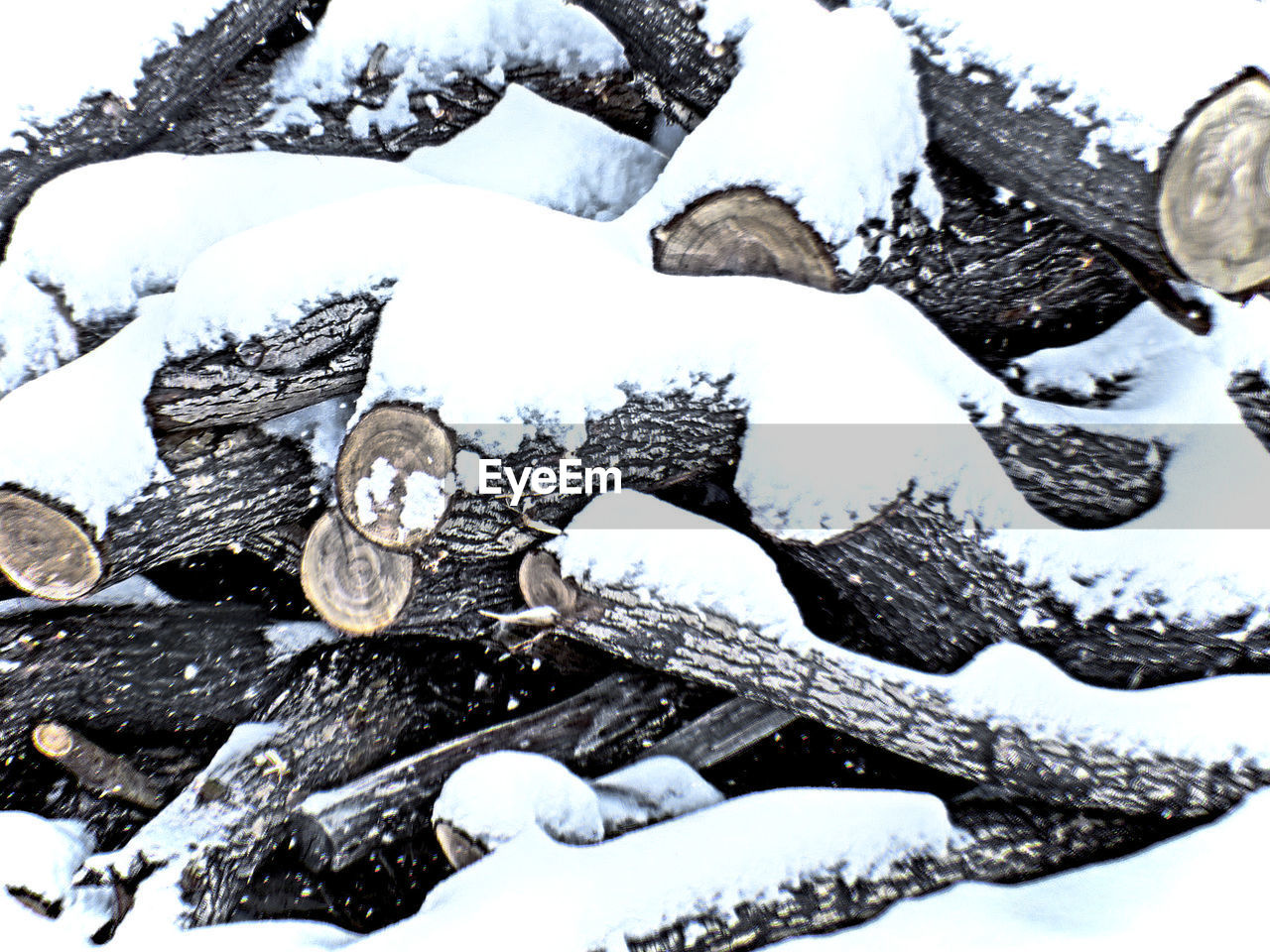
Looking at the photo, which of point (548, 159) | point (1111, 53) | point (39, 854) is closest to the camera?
point (1111, 53)

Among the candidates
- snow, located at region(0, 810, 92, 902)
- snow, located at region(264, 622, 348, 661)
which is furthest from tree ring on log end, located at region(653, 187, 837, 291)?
snow, located at region(0, 810, 92, 902)

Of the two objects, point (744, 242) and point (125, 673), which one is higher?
point (744, 242)

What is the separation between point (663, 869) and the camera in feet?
5.45

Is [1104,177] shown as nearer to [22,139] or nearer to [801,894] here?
[801,894]

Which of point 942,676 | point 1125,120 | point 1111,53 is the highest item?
point 1111,53

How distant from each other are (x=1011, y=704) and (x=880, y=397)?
2.26 ft

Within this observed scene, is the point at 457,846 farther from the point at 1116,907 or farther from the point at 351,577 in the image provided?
the point at 1116,907

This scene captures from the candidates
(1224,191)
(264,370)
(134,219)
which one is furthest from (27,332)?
(1224,191)

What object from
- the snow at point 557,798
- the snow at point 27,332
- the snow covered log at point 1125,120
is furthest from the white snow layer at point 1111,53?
the snow at point 27,332

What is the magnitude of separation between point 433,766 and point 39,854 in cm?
101

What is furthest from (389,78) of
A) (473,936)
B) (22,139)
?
(473,936)

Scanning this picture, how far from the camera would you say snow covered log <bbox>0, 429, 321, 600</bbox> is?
162 centimetres

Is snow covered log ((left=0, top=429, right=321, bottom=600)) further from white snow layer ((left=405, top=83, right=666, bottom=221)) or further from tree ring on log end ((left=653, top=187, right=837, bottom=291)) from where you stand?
tree ring on log end ((left=653, top=187, right=837, bottom=291))

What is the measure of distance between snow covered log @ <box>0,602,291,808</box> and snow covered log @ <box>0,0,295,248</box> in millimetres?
1173
